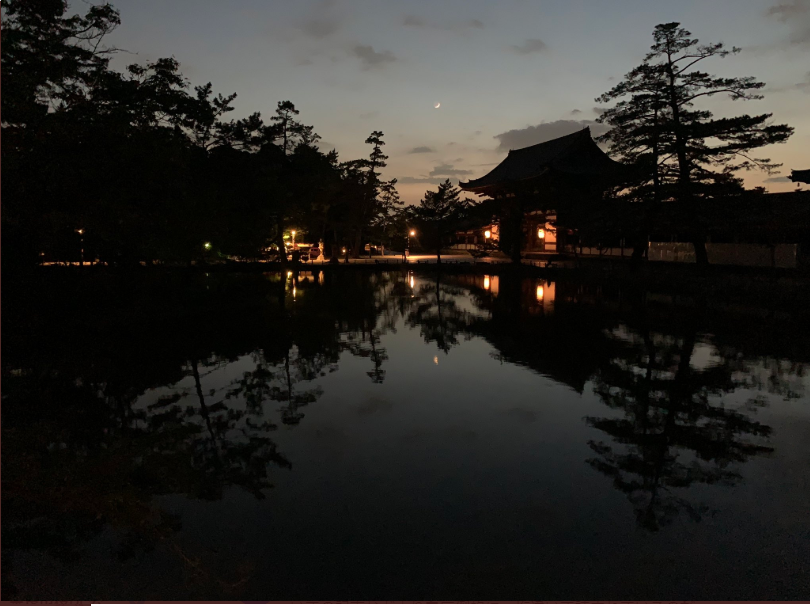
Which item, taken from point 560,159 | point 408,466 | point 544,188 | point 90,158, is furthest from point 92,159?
point 560,159

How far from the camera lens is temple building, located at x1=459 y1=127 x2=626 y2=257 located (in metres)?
31.5

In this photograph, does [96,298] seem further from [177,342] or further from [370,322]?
[370,322]

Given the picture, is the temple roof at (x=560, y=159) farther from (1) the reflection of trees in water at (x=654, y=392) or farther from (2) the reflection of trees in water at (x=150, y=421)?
(2) the reflection of trees in water at (x=150, y=421)

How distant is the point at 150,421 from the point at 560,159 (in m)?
36.5

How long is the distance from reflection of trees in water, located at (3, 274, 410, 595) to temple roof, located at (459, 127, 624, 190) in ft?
91.7

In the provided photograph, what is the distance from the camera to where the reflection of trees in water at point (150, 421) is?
486 cm

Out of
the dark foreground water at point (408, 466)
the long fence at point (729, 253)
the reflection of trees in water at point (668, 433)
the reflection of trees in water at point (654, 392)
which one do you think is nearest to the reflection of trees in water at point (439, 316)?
the dark foreground water at point (408, 466)

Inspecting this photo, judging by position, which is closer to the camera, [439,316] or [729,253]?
[439,316]

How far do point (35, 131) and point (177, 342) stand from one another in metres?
5.49

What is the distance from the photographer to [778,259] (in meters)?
21.8

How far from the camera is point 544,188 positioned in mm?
32156

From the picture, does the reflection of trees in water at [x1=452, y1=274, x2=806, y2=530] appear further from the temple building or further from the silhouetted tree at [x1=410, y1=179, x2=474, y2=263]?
the silhouetted tree at [x1=410, y1=179, x2=474, y2=263]

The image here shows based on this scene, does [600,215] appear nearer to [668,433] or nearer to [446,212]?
[446,212]

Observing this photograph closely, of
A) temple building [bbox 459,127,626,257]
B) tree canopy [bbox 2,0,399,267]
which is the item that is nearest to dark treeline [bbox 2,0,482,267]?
tree canopy [bbox 2,0,399,267]
